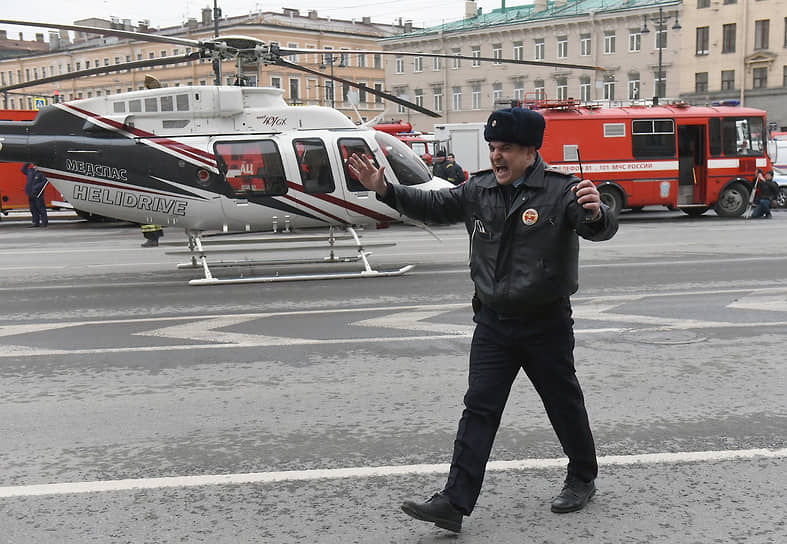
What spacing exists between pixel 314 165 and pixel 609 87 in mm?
55477

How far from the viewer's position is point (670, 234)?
59.2 feet

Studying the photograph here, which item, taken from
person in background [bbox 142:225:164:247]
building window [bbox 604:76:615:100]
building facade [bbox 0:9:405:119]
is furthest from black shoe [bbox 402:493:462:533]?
building facade [bbox 0:9:405:119]

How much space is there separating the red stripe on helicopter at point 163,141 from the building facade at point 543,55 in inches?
1894

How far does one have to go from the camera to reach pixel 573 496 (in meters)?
3.94

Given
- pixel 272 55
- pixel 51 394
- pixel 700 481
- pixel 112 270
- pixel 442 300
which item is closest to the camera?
pixel 700 481

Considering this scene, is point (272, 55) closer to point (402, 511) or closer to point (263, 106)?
point (263, 106)

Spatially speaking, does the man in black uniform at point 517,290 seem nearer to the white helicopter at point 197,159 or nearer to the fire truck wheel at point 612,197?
the white helicopter at point 197,159

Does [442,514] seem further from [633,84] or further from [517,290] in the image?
[633,84]

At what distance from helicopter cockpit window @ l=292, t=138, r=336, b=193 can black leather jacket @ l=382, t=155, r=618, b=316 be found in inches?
336

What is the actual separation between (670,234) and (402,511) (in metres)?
15.5

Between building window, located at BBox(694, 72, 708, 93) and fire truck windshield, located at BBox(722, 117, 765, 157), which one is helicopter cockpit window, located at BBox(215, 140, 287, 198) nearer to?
fire truck windshield, located at BBox(722, 117, 765, 157)

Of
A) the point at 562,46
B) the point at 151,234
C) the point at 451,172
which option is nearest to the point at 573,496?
the point at 151,234

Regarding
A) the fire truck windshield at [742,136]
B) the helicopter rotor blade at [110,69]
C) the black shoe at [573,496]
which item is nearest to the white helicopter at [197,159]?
the helicopter rotor blade at [110,69]

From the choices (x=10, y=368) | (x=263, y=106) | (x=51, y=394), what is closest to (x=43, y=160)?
(x=263, y=106)
